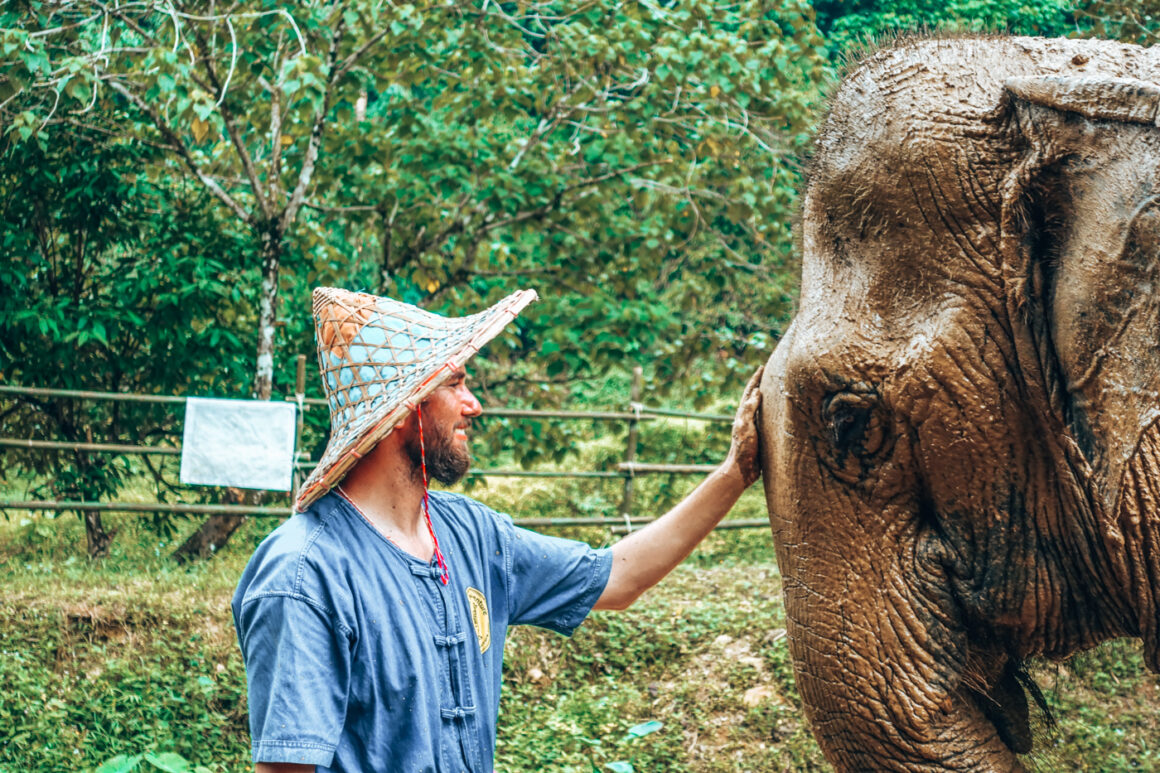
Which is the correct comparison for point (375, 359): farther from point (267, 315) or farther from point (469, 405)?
point (267, 315)

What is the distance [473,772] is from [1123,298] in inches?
58.3

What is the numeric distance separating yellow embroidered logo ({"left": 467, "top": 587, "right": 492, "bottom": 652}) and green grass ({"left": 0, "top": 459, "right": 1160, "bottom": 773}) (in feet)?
5.00

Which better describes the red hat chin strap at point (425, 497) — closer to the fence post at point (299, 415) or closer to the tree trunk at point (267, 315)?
the fence post at point (299, 415)

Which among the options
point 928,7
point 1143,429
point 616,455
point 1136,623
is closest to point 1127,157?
point 1143,429

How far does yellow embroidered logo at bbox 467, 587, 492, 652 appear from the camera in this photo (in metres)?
2.31

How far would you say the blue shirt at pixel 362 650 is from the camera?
1903 mm

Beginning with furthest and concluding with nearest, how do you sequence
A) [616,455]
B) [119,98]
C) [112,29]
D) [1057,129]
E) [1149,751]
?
1. [616,455]
2. [119,98]
3. [112,29]
4. [1149,751]
5. [1057,129]

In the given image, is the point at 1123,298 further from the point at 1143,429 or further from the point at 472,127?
the point at 472,127

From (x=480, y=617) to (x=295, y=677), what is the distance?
524mm

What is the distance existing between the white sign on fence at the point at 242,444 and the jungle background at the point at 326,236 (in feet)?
1.76

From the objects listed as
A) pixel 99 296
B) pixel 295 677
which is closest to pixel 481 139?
pixel 99 296

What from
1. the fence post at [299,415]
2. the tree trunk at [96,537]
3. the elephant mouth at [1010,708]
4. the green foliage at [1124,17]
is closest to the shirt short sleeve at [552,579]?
the elephant mouth at [1010,708]

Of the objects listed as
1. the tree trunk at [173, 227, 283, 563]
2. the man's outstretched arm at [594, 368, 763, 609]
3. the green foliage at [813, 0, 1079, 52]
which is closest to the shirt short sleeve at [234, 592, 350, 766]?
the man's outstretched arm at [594, 368, 763, 609]

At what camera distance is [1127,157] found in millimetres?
1832
